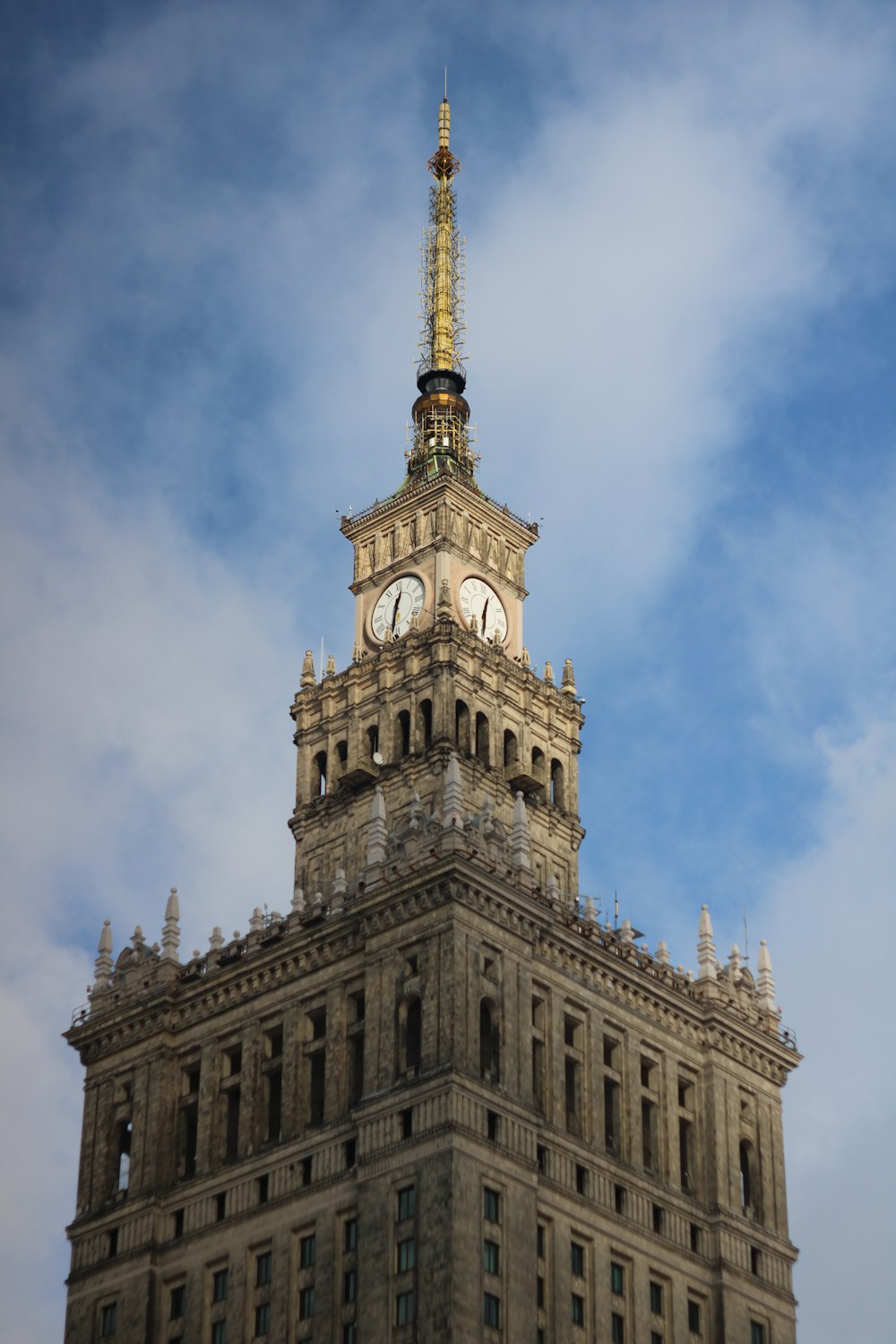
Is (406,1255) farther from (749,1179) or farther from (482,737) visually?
(482,737)

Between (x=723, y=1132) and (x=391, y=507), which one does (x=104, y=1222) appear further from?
(x=391, y=507)

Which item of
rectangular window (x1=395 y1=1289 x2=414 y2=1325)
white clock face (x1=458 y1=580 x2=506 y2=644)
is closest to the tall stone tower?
rectangular window (x1=395 y1=1289 x2=414 y2=1325)

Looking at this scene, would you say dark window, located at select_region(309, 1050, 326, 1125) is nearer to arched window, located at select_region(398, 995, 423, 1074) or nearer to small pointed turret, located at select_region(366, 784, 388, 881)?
arched window, located at select_region(398, 995, 423, 1074)

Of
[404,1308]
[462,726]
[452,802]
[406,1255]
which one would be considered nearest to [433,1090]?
[406,1255]

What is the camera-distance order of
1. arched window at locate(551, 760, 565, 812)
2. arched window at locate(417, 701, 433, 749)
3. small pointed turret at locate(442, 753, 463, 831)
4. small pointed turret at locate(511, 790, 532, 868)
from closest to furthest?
small pointed turret at locate(442, 753, 463, 831) → small pointed turret at locate(511, 790, 532, 868) → arched window at locate(417, 701, 433, 749) → arched window at locate(551, 760, 565, 812)

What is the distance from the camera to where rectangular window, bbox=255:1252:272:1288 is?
13075cm

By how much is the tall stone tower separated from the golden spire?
40.9 feet

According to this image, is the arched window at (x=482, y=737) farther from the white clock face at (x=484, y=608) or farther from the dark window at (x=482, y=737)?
the white clock face at (x=484, y=608)

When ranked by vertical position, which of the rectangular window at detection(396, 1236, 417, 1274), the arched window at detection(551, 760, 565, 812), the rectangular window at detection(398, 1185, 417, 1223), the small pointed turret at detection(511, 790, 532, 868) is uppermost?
the arched window at detection(551, 760, 565, 812)

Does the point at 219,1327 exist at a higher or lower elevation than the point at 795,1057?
lower

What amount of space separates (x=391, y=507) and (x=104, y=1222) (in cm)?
4367

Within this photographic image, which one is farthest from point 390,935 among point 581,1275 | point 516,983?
point 581,1275

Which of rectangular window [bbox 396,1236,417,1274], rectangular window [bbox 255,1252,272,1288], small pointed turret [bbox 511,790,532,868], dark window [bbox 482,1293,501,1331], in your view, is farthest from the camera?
small pointed turret [bbox 511,790,532,868]

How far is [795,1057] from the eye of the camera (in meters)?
146
